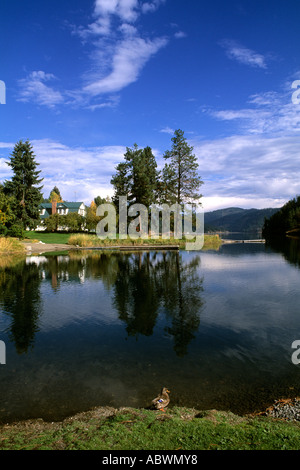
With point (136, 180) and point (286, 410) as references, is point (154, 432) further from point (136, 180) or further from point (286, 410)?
point (136, 180)

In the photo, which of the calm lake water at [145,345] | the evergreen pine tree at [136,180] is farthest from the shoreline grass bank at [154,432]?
the evergreen pine tree at [136,180]

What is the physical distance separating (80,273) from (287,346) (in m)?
17.3

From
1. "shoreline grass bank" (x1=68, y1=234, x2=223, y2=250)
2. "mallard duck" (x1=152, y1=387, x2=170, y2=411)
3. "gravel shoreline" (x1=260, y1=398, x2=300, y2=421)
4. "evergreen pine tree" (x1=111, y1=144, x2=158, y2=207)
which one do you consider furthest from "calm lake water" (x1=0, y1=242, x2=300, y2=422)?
"evergreen pine tree" (x1=111, y1=144, x2=158, y2=207)

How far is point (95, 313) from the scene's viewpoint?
41.0ft

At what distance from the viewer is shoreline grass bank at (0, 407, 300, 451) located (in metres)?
4.09

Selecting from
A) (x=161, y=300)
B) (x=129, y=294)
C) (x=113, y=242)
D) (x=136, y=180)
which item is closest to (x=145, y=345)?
(x=161, y=300)

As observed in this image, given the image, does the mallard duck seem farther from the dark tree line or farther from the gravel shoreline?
the dark tree line

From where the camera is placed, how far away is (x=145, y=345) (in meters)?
8.95

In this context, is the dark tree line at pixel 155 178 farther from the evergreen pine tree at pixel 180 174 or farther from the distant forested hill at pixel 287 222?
the distant forested hill at pixel 287 222

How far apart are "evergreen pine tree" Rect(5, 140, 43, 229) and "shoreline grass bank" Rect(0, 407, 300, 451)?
52.1m

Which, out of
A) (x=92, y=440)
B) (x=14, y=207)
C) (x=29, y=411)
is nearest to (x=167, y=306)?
(x=29, y=411)

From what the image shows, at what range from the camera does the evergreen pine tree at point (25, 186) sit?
2071 inches

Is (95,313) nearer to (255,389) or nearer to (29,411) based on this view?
(29,411)

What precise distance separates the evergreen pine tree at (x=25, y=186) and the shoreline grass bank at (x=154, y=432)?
5207cm
